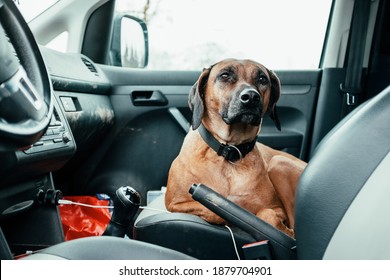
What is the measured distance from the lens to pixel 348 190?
1.13 meters

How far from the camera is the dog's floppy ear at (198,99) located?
2.51 m

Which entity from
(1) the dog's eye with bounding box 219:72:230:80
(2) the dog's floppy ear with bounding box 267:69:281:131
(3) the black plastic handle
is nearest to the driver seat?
(3) the black plastic handle

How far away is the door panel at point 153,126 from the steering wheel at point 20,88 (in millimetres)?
2134

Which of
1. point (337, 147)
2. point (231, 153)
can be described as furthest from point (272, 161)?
point (337, 147)

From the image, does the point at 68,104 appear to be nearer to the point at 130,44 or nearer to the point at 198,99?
the point at 198,99

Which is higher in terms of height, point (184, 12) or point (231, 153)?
point (184, 12)

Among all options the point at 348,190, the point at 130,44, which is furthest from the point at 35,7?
the point at 348,190

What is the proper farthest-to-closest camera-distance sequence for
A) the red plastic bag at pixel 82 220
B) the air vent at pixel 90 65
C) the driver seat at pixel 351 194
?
1. the air vent at pixel 90 65
2. the red plastic bag at pixel 82 220
3. the driver seat at pixel 351 194

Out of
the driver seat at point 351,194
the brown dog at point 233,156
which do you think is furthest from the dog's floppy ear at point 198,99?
the driver seat at point 351,194

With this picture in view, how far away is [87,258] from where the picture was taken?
3.86ft

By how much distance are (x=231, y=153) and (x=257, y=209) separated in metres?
0.29

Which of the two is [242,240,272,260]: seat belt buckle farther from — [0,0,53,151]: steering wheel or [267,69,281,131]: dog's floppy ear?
[267,69,281,131]: dog's floppy ear

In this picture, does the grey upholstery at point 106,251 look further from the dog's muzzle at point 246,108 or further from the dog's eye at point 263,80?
the dog's eye at point 263,80
